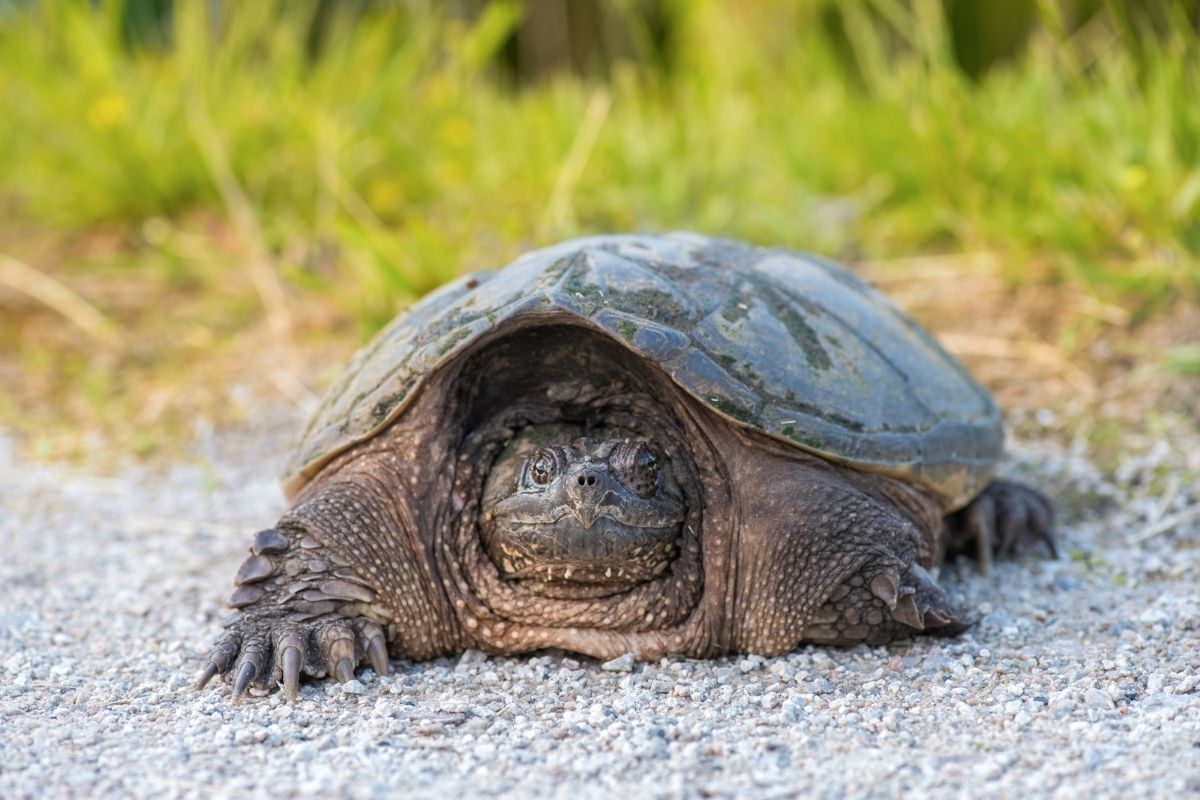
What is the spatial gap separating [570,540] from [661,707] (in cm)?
37

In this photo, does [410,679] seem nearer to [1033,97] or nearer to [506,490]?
[506,490]

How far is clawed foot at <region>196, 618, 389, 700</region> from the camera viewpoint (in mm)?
2404

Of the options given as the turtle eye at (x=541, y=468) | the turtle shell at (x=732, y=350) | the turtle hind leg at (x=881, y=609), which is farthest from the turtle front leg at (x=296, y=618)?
the turtle hind leg at (x=881, y=609)

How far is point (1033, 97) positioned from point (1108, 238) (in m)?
0.86

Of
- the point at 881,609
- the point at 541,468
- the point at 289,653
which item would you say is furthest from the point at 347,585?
the point at 881,609

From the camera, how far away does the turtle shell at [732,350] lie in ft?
8.45

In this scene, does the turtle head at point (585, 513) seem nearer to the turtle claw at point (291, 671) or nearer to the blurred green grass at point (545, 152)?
the turtle claw at point (291, 671)

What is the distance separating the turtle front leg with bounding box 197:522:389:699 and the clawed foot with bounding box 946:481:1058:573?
1.47 m

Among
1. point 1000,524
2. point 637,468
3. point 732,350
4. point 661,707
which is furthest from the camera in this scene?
point 1000,524

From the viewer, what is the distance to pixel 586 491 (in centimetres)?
241

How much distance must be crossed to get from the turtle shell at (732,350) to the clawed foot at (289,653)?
1.39 feet

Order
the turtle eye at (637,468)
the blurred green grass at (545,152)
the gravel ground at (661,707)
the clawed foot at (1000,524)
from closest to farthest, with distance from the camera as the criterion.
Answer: the gravel ground at (661,707) → the turtle eye at (637,468) → the clawed foot at (1000,524) → the blurred green grass at (545,152)

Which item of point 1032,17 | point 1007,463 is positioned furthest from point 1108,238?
point 1032,17

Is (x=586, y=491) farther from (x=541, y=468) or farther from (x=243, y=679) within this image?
(x=243, y=679)
